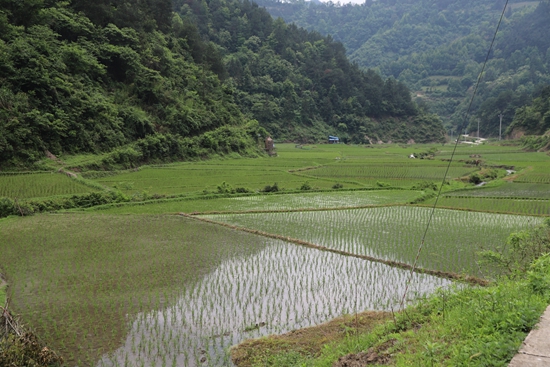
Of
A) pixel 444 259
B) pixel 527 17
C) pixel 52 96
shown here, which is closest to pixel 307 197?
pixel 444 259

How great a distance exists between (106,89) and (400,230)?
2286 centimetres

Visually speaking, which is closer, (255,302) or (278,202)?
(255,302)

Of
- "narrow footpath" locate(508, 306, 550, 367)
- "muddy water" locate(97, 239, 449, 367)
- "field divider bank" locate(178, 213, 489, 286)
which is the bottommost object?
"muddy water" locate(97, 239, 449, 367)

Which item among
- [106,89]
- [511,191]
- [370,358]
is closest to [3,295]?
[370,358]

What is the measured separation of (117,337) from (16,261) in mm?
4580

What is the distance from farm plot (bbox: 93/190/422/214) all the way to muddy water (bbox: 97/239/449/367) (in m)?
5.87

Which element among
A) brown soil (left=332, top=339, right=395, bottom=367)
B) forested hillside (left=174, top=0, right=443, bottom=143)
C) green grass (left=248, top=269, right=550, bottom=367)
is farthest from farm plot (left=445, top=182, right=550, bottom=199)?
forested hillside (left=174, top=0, right=443, bottom=143)

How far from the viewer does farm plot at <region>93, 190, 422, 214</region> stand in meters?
15.0

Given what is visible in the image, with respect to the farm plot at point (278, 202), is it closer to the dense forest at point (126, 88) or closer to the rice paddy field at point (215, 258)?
the rice paddy field at point (215, 258)

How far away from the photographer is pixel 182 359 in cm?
523

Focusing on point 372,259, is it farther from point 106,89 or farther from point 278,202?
point 106,89

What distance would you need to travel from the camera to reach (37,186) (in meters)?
15.7

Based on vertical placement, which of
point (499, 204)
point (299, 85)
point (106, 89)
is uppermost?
point (299, 85)

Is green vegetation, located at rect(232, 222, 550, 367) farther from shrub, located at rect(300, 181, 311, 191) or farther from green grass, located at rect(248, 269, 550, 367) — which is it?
shrub, located at rect(300, 181, 311, 191)
